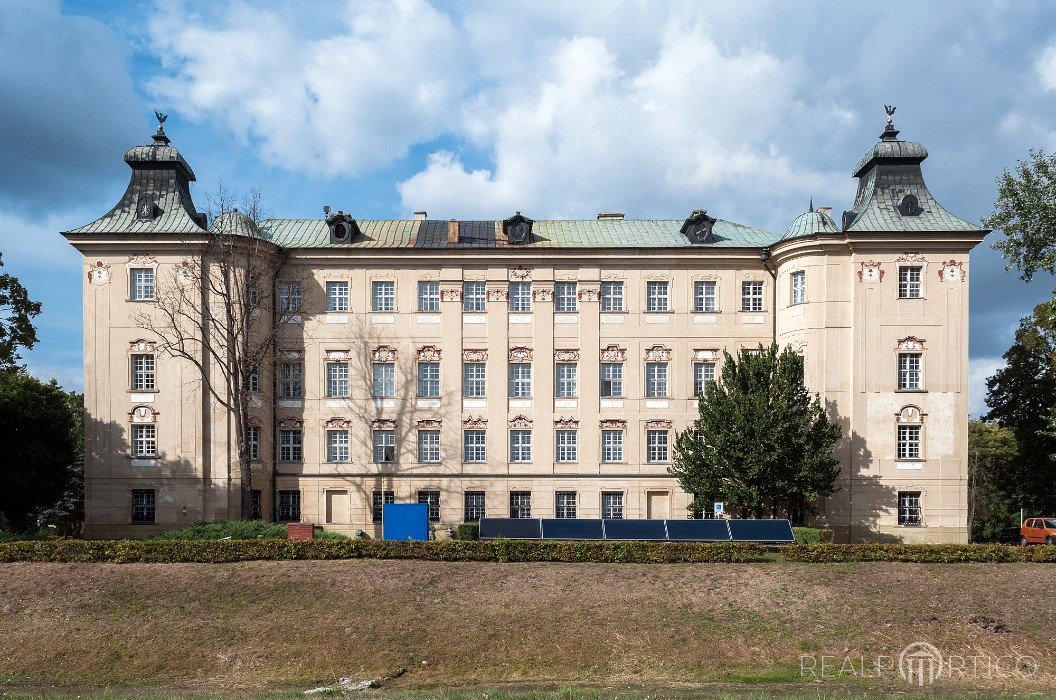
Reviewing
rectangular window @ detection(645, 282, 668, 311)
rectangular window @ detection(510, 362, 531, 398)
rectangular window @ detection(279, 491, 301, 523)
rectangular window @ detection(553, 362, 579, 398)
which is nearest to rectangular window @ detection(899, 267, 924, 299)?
rectangular window @ detection(645, 282, 668, 311)

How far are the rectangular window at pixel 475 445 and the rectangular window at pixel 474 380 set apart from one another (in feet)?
6.26

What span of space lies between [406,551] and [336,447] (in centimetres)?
1268

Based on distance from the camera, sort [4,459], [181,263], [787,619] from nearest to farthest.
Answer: [787,619] < [181,263] < [4,459]

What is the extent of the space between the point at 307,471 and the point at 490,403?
9705mm

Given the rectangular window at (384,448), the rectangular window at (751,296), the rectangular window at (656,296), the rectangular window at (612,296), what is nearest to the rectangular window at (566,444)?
the rectangular window at (612,296)

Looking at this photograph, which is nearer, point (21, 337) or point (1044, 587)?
point (1044, 587)

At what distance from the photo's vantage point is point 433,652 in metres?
24.8

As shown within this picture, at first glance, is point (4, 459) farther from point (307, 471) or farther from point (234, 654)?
point (234, 654)

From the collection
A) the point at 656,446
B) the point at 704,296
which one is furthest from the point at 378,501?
the point at 704,296

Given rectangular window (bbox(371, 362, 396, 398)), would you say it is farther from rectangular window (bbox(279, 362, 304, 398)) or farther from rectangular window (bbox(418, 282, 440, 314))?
rectangular window (bbox(279, 362, 304, 398))

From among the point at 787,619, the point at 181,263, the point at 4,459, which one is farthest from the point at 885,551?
the point at 4,459

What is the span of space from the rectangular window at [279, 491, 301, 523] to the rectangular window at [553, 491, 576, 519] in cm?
1280

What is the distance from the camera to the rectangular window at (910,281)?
4034 cm

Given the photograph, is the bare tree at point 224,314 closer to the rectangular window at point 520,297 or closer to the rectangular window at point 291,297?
the rectangular window at point 291,297
